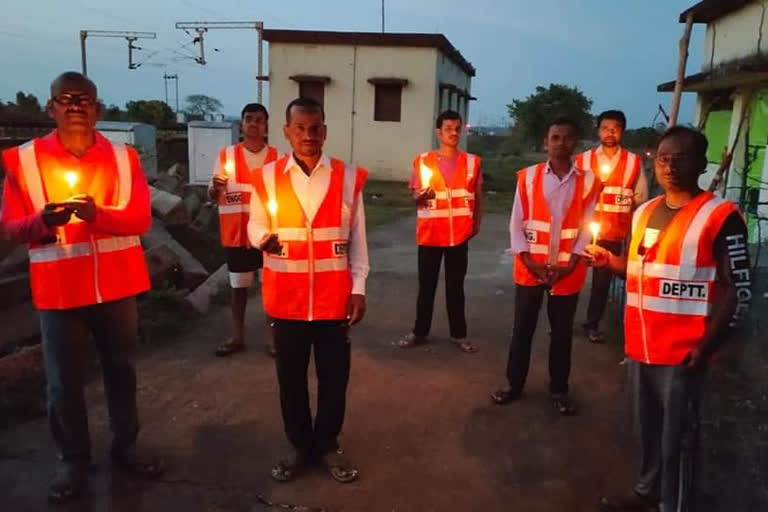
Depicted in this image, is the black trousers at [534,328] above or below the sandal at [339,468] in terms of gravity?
above

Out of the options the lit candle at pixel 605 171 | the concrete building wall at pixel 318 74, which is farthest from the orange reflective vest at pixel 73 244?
the concrete building wall at pixel 318 74

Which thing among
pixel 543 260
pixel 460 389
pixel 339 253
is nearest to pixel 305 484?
pixel 339 253

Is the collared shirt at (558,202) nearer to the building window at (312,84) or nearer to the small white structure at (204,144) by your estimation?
the small white structure at (204,144)

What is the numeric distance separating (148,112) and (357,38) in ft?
54.6

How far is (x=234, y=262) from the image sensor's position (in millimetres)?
5461

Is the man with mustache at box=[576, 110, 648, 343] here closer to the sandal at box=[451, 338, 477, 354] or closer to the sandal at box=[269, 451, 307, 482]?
the sandal at box=[451, 338, 477, 354]

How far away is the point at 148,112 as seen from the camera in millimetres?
35094

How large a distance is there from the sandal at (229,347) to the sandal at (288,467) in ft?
6.70

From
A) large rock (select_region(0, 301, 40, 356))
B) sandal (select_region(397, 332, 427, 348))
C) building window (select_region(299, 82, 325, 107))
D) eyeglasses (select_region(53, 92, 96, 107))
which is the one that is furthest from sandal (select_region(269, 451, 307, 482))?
building window (select_region(299, 82, 325, 107))

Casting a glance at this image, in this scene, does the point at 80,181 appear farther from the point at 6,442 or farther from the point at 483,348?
the point at 483,348

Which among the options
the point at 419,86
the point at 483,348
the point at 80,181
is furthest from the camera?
the point at 419,86

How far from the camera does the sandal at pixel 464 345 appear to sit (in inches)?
229

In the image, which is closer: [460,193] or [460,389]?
[460,389]

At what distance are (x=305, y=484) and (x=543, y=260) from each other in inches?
83.6
